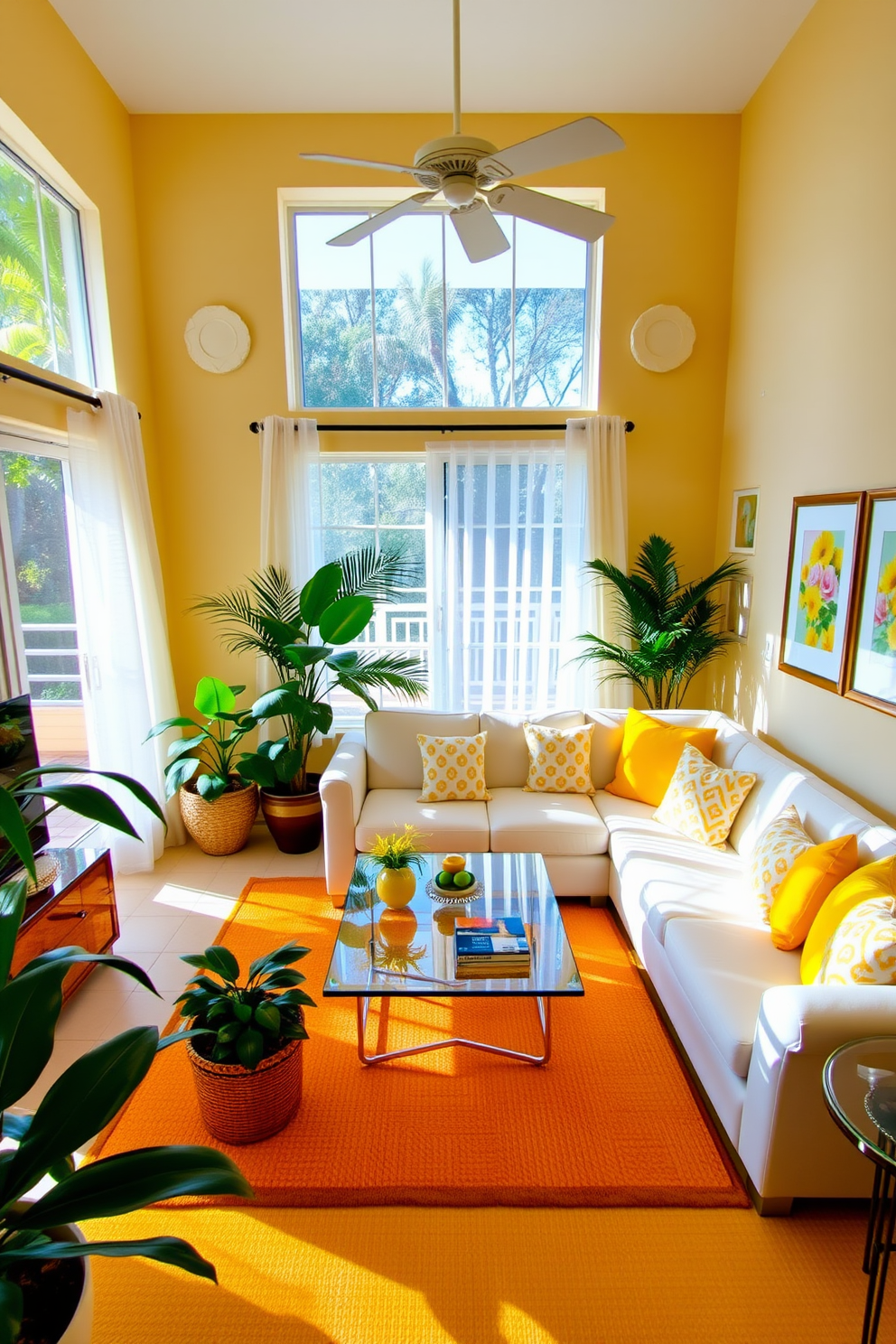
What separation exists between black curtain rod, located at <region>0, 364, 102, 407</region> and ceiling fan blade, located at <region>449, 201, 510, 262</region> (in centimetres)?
178

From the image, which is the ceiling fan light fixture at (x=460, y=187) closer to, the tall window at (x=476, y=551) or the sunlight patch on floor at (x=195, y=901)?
the tall window at (x=476, y=551)

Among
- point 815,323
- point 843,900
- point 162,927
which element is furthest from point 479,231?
point 162,927

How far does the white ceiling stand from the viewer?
336 cm

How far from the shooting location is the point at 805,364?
343 cm

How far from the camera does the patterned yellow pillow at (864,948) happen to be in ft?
6.46

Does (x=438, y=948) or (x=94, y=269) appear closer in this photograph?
(x=438, y=948)

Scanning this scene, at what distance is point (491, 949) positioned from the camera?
2512mm

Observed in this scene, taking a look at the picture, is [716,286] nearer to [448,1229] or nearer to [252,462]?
[252,462]

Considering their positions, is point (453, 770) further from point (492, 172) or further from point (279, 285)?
point (279, 285)

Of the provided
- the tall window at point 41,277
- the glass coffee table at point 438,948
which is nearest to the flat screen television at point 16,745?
the glass coffee table at point 438,948

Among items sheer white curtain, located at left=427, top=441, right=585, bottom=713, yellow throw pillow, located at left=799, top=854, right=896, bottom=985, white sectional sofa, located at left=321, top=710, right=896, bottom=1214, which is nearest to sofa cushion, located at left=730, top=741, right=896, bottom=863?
white sectional sofa, located at left=321, top=710, right=896, bottom=1214

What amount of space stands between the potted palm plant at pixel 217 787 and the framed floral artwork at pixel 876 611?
273 cm

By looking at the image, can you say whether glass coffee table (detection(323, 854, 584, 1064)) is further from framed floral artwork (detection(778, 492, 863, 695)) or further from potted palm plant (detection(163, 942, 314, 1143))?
framed floral artwork (detection(778, 492, 863, 695))

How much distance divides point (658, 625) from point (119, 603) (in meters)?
2.79
